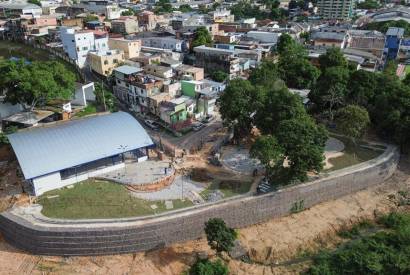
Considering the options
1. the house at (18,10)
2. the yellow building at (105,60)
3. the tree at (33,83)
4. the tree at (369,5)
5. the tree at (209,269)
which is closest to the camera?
the tree at (209,269)

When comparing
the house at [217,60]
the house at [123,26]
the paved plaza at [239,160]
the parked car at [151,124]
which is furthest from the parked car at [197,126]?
the house at [123,26]

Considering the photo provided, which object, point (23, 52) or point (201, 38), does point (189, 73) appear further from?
point (23, 52)

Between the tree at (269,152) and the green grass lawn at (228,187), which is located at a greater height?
the tree at (269,152)

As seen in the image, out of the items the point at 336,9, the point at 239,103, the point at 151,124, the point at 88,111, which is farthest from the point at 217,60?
the point at 336,9

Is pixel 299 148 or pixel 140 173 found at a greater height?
pixel 299 148

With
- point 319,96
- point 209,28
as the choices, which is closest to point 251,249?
point 319,96

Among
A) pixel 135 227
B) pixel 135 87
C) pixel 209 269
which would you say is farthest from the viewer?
pixel 135 87

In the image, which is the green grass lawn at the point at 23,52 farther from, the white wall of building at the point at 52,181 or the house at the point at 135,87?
the white wall of building at the point at 52,181
